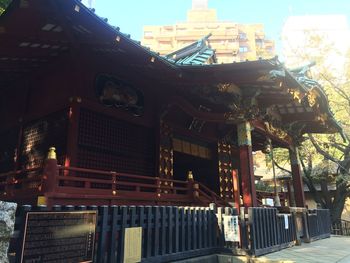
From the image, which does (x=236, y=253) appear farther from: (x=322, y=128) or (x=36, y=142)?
(x=322, y=128)

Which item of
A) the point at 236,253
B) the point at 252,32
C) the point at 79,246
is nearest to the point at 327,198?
the point at 236,253

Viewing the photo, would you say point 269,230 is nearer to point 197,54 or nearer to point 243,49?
point 197,54

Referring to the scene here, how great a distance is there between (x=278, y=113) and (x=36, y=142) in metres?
8.90

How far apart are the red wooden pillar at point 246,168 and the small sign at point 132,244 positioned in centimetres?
463

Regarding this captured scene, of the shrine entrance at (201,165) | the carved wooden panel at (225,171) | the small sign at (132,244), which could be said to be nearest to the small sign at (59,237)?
the small sign at (132,244)

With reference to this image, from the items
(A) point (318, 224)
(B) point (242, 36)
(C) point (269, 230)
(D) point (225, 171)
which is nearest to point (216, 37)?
(B) point (242, 36)

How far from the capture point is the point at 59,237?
4.38 meters

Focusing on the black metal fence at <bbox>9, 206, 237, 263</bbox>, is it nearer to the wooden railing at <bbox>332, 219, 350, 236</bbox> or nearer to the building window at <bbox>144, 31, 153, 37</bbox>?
the wooden railing at <bbox>332, 219, 350, 236</bbox>

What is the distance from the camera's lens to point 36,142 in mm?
9984

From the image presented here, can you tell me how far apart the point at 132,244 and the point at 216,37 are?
8057cm

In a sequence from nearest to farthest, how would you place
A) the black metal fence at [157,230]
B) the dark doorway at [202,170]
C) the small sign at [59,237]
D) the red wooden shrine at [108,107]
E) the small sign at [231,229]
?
the small sign at [59,237]
the black metal fence at [157,230]
the red wooden shrine at [108,107]
the small sign at [231,229]
the dark doorway at [202,170]

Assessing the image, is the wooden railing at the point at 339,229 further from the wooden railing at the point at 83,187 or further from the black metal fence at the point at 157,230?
the black metal fence at the point at 157,230

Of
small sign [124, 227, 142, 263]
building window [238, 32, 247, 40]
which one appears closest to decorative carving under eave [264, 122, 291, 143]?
small sign [124, 227, 142, 263]

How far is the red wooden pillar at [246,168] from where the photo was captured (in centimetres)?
961
